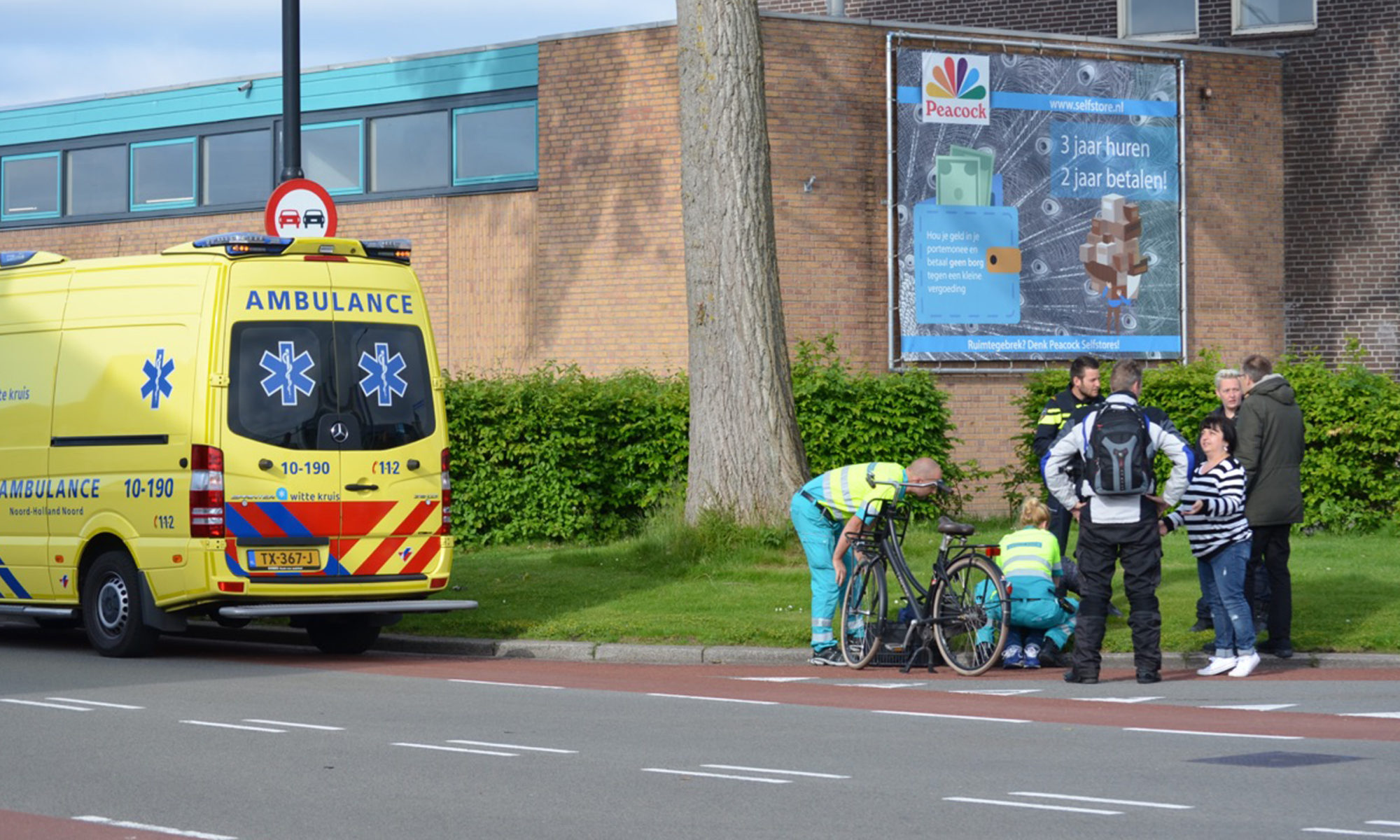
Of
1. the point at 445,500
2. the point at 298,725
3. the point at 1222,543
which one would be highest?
the point at 445,500

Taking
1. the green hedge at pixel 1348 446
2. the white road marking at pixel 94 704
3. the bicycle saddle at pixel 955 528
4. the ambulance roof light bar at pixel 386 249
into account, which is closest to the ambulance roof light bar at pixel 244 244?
the ambulance roof light bar at pixel 386 249

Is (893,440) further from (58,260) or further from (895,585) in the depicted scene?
(58,260)

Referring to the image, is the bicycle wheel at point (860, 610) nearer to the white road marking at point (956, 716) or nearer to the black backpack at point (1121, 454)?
the black backpack at point (1121, 454)

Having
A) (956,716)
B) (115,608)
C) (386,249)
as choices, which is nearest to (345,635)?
(115,608)

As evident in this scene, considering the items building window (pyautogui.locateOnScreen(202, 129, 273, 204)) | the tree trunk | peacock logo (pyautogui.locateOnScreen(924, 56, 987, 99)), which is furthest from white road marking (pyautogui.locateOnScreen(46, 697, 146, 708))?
building window (pyautogui.locateOnScreen(202, 129, 273, 204))

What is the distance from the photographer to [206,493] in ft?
42.3

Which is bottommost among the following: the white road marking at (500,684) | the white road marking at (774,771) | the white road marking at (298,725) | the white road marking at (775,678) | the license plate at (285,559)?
the white road marking at (775,678)

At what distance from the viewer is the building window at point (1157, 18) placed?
88.4 feet

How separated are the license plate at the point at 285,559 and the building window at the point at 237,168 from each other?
532 inches

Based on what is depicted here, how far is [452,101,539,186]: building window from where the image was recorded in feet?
77.5

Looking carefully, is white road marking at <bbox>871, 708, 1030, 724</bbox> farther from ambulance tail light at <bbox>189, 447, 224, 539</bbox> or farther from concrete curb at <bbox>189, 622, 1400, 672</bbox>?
ambulance tail light at <bbox>189, 447, 224, 539</bbox>

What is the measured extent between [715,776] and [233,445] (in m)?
5.95

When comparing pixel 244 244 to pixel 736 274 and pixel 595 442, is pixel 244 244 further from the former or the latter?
pixel 595 442

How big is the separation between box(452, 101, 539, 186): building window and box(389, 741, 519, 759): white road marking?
1497 cm
